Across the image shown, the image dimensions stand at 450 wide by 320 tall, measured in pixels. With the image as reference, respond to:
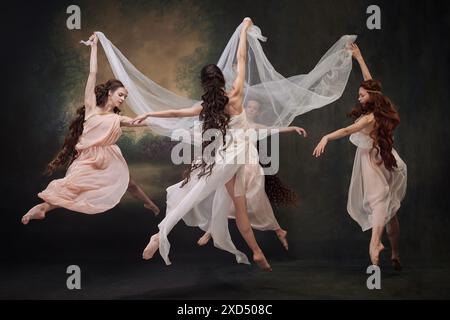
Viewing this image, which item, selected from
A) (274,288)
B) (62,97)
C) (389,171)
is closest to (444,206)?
(389,171)

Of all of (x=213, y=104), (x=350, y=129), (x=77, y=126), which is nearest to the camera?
Answer: (x=213, y=104)

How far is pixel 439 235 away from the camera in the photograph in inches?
300

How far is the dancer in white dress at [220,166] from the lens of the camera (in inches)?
239

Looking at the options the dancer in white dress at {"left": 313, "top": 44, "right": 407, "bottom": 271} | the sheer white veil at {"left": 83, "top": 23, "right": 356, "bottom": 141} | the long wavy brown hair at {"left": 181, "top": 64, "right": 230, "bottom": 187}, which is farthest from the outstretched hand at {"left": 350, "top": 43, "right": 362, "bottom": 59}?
the long wavy brown hair at {"left": 181, "top": 64, "right": 230, "bottom": 187}

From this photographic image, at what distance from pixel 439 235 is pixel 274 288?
2.46 m

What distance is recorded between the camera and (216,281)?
6.46m

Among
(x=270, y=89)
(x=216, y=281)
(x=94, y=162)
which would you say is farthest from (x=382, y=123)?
(x=94, y=162)

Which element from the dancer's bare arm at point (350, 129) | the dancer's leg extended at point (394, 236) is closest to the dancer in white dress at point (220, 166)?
the dancer's bare arm at point (350, 129)

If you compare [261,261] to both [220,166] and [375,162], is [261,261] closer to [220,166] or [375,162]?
[220,166]

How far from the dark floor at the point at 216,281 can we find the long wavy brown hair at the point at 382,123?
1.12 metres

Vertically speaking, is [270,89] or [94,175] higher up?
[270,89]

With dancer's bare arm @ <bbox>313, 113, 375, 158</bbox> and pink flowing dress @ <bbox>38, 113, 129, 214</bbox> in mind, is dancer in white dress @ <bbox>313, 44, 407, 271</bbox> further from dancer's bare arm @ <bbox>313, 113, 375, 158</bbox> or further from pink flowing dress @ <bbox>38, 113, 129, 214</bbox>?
pink flowing dress @ <bbox>38, 113, 129, 214</bbox>

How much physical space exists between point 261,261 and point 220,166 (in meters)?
1.02

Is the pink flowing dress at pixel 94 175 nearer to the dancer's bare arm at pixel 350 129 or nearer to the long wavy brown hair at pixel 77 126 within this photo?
the long wavy brown hair at pixel 77 126
